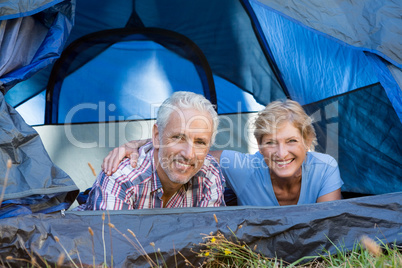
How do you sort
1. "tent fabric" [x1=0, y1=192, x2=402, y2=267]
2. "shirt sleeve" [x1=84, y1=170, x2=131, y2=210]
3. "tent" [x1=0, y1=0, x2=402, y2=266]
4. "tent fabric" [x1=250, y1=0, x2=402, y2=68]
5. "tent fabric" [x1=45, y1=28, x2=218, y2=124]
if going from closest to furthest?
"tent fabric" [x1=0, y1=192, x2=402, y2=267]
"tent" [x1=0, y1=0, x2=402, y2=266]
"shirt sleeve" [x1=84, y1=170, x2=131, y2=210]
"tent fabric" [x1=250, y1=0, x2=402, y2=68]
"tent fabric" [x1=45, y1=28, x2=218, y2=124]

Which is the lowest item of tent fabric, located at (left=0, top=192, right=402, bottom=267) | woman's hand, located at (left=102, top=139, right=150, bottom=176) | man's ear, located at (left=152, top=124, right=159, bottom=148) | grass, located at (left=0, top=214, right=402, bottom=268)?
grass, located at (left=0, top=214, right=402, bottom=268)

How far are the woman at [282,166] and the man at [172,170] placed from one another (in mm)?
136

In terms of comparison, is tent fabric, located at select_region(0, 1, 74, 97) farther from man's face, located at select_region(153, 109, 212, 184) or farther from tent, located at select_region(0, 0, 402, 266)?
man's face, located at select_region(153, 109, 212, 184)

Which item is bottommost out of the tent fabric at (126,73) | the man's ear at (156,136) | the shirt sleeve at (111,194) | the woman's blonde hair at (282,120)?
the shirt sleeve at (111,194)

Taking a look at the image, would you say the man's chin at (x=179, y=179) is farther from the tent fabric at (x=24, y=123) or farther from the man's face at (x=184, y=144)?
the tent fabric at (x=24, y=123)

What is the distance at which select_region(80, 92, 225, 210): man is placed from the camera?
1762 mm

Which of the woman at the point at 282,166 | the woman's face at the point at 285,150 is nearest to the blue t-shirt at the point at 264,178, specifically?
the woman at the point at 282,166

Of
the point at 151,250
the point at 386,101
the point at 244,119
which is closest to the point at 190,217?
the point at 151,250

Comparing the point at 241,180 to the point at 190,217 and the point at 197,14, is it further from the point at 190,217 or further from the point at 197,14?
the point at 197,14

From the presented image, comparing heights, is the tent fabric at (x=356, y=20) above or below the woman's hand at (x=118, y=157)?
above

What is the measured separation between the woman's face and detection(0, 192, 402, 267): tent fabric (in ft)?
1.15

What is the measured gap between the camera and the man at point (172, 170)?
1.76m

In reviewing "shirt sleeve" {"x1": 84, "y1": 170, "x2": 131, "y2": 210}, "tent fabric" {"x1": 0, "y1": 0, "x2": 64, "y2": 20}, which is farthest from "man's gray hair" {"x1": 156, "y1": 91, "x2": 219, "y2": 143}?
"tent fabric" {"x1": 0, "y1": 0, "x2": 64, "y2": 20}

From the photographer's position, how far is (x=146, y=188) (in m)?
1.82
